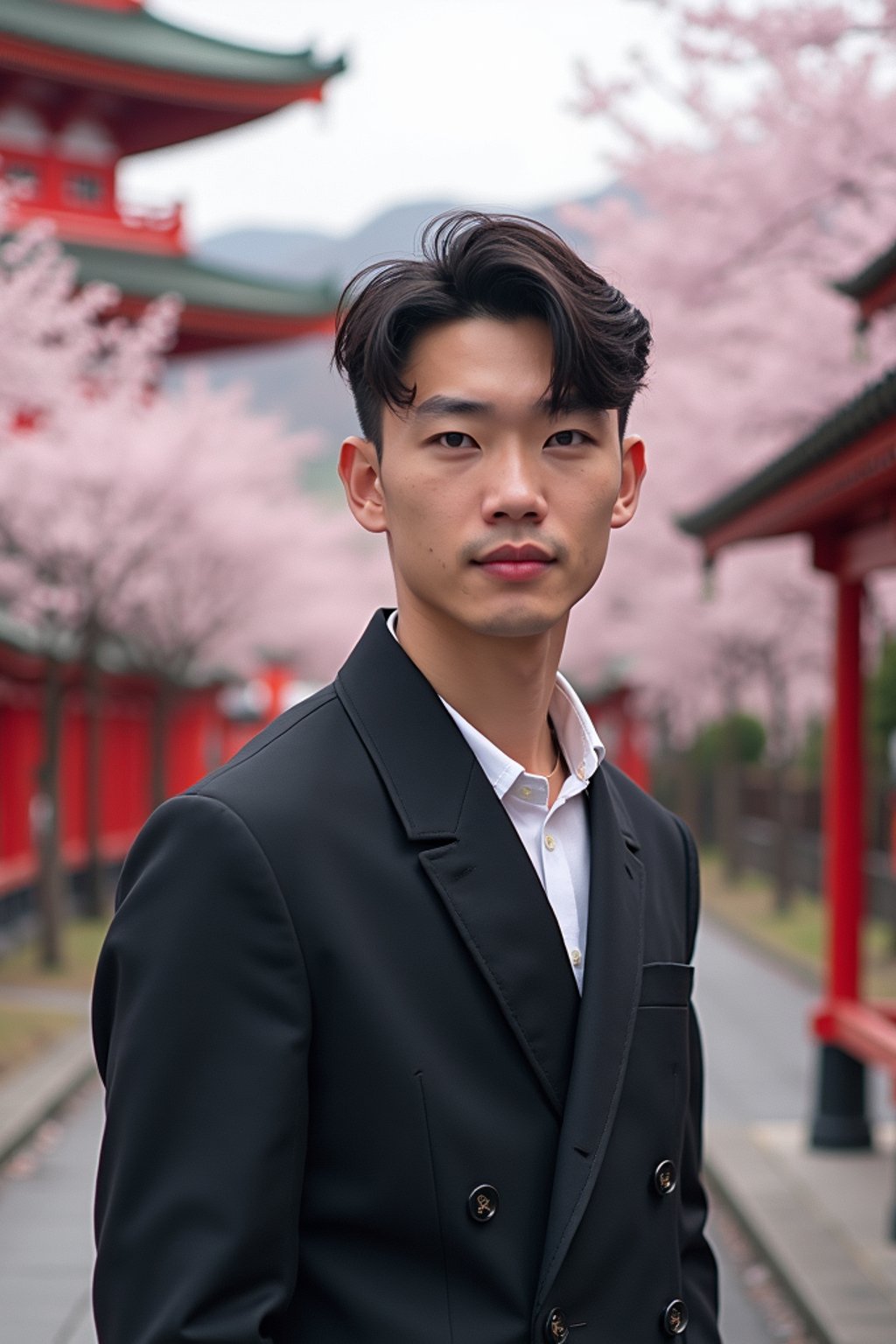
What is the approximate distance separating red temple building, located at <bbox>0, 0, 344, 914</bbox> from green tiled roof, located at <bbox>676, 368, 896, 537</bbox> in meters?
13.6

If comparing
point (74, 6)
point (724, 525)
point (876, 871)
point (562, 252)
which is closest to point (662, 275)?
point (724, 525)

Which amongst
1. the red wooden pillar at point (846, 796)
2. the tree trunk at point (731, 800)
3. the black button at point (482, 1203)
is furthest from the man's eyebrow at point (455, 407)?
the tree trunk at point (731, 800)

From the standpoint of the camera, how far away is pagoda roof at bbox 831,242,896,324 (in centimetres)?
699

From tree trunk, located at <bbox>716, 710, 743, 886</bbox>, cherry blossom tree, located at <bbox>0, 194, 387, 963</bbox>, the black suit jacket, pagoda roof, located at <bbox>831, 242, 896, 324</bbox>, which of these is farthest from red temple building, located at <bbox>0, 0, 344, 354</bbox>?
the black suit jacket

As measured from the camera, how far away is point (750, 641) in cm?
2431

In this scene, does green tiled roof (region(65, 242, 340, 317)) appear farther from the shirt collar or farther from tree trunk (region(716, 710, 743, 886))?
the shirt collar

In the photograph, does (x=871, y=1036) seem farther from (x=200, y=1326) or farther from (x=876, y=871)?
(x=876, y=871)

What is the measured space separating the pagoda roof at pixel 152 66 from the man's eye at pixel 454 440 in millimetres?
21601

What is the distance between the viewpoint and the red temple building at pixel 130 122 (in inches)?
907

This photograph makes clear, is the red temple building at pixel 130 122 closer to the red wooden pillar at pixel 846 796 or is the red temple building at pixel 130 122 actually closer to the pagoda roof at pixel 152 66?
the pagoda roof at pixel 152 66

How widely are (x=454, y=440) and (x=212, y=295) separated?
24.1 meters

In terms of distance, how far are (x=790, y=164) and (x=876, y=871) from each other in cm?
822

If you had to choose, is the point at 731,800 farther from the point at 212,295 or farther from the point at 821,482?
the point at 821,482

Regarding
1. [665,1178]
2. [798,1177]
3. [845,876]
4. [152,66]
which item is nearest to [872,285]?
[845,876]
